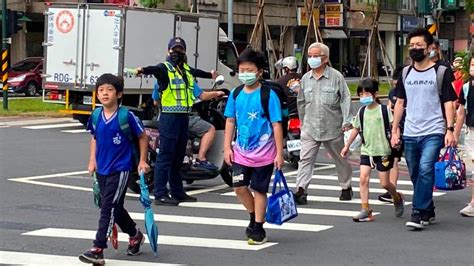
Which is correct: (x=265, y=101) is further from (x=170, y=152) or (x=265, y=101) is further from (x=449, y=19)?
(x=449, y=19)

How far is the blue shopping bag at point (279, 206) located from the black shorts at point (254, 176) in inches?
4.2

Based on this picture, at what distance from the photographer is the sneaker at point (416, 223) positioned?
31.1 feet

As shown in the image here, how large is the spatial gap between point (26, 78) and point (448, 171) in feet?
103

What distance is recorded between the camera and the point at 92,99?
2308cm

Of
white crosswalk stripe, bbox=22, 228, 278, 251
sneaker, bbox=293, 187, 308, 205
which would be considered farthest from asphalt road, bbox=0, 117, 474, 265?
sneaker, bbox=293, 187, 308, 205

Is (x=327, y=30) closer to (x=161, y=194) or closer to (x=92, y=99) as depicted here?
(x=92, y=99)

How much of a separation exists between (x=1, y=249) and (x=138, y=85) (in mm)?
15075

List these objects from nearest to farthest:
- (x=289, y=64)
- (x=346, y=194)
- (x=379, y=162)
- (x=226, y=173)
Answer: (x=379, y=162)
(x=346, y=194)
(x=226, y=173)
(x=289, y=64)

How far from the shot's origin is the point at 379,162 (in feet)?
34.2

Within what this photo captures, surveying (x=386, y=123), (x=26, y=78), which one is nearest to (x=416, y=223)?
(x=386, y=123)

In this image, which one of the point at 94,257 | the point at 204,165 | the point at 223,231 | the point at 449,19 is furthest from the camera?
the point at 449,19

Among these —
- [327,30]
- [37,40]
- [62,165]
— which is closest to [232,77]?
[62,165]

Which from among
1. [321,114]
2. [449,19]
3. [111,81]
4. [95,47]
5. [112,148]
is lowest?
[112,148]

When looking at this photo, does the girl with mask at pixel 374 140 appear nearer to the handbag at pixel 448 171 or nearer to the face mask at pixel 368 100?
the face mask at pixel 368 100
